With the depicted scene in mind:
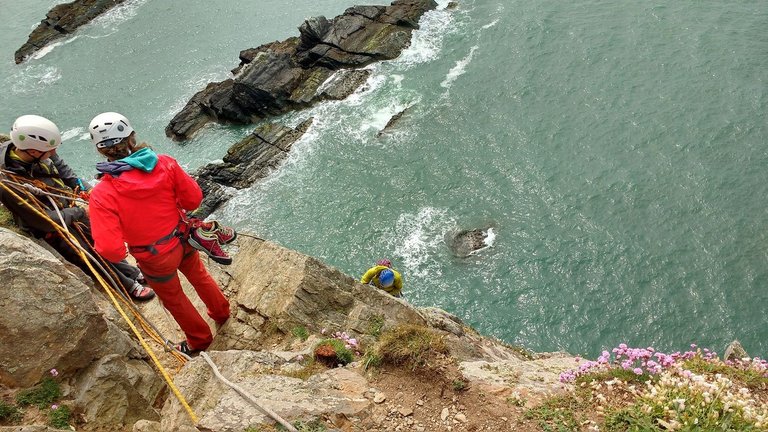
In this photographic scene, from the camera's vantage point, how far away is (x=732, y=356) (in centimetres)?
1110

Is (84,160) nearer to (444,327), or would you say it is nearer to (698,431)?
(444,327)

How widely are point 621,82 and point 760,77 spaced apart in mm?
5539

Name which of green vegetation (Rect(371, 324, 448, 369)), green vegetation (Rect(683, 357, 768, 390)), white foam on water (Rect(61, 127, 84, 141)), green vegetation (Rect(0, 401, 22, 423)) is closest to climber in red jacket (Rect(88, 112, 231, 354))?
green vegetation (Rect(0, 401, 22, 423))

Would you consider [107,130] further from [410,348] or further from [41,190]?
[410,348]

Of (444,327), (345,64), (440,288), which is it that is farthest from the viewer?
(345,64)

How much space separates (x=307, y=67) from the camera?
30281 mm

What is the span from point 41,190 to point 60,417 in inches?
168

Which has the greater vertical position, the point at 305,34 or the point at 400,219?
the point at 305,34

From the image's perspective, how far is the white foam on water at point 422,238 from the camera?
19.1 m

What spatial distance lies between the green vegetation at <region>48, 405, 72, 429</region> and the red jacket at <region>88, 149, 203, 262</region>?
1711mm

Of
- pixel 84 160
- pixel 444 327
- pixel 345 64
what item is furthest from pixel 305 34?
pixel 444 327

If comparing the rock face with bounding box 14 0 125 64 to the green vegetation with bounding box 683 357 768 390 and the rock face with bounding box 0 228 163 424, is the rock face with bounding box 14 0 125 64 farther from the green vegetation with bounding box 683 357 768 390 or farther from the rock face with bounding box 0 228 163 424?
the green vegetation with bounding box 683 357 768 390

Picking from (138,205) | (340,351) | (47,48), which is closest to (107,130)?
(138,205)

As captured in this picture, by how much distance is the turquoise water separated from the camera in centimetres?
1720
